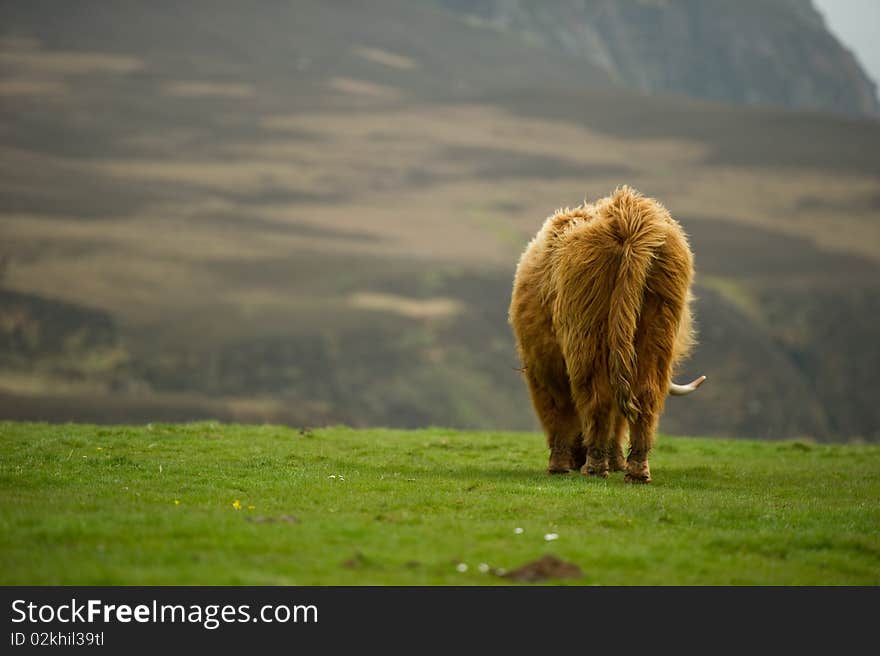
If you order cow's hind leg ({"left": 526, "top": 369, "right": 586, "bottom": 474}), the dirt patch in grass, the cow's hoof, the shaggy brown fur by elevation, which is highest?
the shaggy brown fur

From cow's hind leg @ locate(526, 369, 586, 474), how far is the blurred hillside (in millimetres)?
55729

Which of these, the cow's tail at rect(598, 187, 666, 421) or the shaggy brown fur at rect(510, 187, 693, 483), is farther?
the shaggy brown fur at rect(510, 187, 693, 483)

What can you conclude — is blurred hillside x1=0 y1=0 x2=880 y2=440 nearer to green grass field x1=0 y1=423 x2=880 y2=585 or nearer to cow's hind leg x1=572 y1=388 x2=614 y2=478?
green grass field x1=0 y1=423 x2=880 y2=585

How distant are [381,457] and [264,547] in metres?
7.75

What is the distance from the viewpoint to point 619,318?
1348 centimetres

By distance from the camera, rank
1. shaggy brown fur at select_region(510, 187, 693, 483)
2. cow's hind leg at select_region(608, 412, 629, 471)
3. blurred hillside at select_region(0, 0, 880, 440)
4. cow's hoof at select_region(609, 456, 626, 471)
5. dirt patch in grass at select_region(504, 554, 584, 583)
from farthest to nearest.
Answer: blurred hillside at select_region(0, 0, 880, 440)
cow's hoof at select_region(609, 456, 626, 471)
cow's hind leg at select_region(608, 412, 629, 471)
shaggy brown fur at select_region(510, 187, 693, 483)
dirt patch in grass at select_region(504, 554, 584, 583)

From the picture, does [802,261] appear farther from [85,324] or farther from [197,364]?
[85,324]

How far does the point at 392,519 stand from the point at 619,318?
3964 millimetres

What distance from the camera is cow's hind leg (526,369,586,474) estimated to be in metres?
15.2

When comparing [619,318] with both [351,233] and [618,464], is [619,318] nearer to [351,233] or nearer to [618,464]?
[618,464]

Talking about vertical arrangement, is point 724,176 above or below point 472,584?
above

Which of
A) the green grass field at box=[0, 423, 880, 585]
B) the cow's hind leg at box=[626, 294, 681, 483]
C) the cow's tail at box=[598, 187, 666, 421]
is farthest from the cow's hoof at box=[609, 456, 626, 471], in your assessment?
the cow's tail at box=[598, 187, 666, 421]
